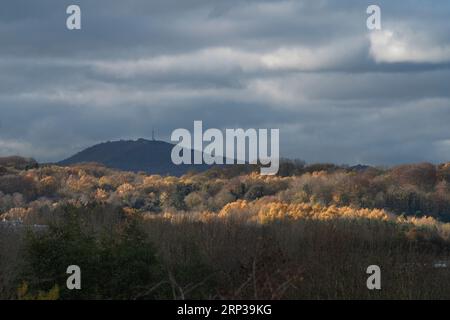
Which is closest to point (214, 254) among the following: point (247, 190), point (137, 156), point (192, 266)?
point (192, 266)

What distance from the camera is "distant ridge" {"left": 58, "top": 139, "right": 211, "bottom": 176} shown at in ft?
338

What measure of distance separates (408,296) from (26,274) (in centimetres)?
777

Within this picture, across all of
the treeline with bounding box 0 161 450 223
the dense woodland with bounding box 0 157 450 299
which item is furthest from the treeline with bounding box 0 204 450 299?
the treeline with bounding box 0 161 450 223

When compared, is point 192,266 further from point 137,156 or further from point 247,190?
point 137,156

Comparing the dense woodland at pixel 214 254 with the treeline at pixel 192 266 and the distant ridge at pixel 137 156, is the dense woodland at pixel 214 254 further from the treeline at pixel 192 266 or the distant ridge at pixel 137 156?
the distant ridge at pixel 137 156

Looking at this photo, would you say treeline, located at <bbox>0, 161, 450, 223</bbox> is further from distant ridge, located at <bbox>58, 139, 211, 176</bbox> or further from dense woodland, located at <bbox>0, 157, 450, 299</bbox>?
dense woodland, located at <bbox>0, 157, 450, 299</bbox>

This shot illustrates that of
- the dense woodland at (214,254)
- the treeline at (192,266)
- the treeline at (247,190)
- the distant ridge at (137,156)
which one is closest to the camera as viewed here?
the treeline at (192,266)

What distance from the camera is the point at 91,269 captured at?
64.2ft

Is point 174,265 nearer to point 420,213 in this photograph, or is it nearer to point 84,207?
point 84,207

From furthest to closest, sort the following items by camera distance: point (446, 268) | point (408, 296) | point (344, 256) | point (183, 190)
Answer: point (183, 190)
point (344, 256)
point (446, 268)
point (408, 296)

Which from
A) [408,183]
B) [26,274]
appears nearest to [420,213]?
[408,183]

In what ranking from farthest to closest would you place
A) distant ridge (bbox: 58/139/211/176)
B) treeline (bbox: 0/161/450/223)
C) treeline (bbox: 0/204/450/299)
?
distant ridge (bbox: 58/139/211/176)
treeline (bbox: 0/161/450/223)
treeline (bbox: 0/204/450/299)

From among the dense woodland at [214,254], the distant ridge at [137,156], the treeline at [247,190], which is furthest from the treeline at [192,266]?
the distant ridge at [137,156]

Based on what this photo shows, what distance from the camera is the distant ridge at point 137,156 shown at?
103062mm
